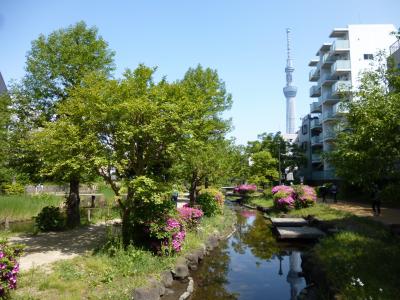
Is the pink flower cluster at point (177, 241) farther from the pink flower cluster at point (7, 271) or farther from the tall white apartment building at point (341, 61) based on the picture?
the tall white apartment building at point (341, 61)

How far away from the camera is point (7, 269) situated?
7.73 m

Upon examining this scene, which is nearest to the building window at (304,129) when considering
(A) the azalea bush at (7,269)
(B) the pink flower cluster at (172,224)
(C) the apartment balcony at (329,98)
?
(C) the apartment balcony at (329,98)

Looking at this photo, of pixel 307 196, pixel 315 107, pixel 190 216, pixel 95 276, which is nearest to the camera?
pixel 95 276

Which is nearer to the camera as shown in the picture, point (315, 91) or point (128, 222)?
point (128, 222)

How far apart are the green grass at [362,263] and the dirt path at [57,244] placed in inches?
330

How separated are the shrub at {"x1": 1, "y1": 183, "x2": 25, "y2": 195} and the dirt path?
55.1 feet

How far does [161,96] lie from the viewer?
1205cm

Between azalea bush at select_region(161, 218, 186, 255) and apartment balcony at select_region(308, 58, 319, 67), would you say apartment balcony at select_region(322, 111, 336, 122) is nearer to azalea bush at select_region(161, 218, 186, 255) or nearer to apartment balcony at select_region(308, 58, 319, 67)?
apartment balcony at select_region(308, 58, 319, 67)

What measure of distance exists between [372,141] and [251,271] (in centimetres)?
691

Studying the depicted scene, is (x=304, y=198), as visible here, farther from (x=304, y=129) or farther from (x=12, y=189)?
(x=304, y=129)

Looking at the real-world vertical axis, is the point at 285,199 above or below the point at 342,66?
below

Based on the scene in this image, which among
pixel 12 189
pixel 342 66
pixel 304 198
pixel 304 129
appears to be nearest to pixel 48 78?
pixel 12 189

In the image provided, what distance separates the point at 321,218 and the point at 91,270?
16.5 meters

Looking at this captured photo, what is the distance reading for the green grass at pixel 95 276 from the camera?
8562mm
